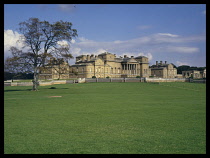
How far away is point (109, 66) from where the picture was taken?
11888cm

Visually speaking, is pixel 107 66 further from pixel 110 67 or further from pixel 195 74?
pixel 195 74

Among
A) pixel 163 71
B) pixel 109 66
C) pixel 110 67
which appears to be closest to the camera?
pixel 109 66

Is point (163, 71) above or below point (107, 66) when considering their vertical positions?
below

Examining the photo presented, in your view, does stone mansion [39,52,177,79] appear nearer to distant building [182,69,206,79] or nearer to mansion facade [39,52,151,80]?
mansion facade [39,52,151,80]

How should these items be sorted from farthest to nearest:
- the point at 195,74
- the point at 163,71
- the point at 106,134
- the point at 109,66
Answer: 1. the point at 195,74
2. the point at 163,71
3. the point at 109,66
4. the point at 106,134

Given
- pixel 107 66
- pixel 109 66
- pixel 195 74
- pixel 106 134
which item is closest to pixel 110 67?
pixel 109 66

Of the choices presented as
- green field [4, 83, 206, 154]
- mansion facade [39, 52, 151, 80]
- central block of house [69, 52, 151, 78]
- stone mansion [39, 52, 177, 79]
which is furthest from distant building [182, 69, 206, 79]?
green field [4, 83, 206, 154]

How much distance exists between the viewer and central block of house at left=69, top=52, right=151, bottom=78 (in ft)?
365

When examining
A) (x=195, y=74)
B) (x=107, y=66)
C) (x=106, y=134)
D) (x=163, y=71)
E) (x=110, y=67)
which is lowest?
(x=106, y=134)

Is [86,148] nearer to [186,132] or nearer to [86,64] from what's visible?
[186,132]

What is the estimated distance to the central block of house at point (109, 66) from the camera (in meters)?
111

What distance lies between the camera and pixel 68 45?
45.2 m
